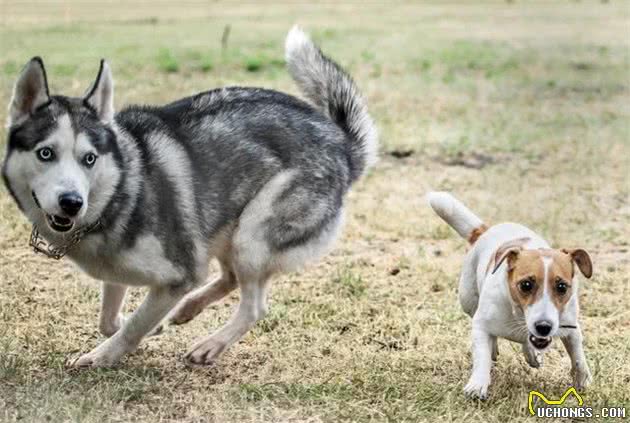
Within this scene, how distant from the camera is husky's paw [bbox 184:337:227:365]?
4.87 meters

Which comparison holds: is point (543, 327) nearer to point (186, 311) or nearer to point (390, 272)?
point (186, 311)

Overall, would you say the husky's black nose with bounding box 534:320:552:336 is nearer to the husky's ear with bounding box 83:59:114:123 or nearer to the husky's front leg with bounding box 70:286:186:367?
the husky's front leg with bounding box 70:286:186:367

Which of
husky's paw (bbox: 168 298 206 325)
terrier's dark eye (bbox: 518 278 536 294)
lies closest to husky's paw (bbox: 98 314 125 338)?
husky's paw (bbox: 168 298 206 325)

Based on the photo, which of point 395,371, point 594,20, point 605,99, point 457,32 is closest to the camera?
point 395,371

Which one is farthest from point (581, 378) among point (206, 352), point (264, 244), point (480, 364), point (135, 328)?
point (135, 328)

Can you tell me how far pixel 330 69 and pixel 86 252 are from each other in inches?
70.6

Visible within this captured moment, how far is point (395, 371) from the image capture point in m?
4.77

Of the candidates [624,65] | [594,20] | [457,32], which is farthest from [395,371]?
[594,20]

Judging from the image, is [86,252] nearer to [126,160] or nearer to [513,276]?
[126,160]

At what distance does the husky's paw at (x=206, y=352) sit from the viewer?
4871 millimetres

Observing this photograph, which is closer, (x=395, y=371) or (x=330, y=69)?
(x=395, y=371)

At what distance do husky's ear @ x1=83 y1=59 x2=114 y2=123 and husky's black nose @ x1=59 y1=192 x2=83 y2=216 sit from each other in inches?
21.3

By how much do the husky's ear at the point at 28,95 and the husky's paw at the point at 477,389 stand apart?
2237 mm

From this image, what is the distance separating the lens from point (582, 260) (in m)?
4.29
